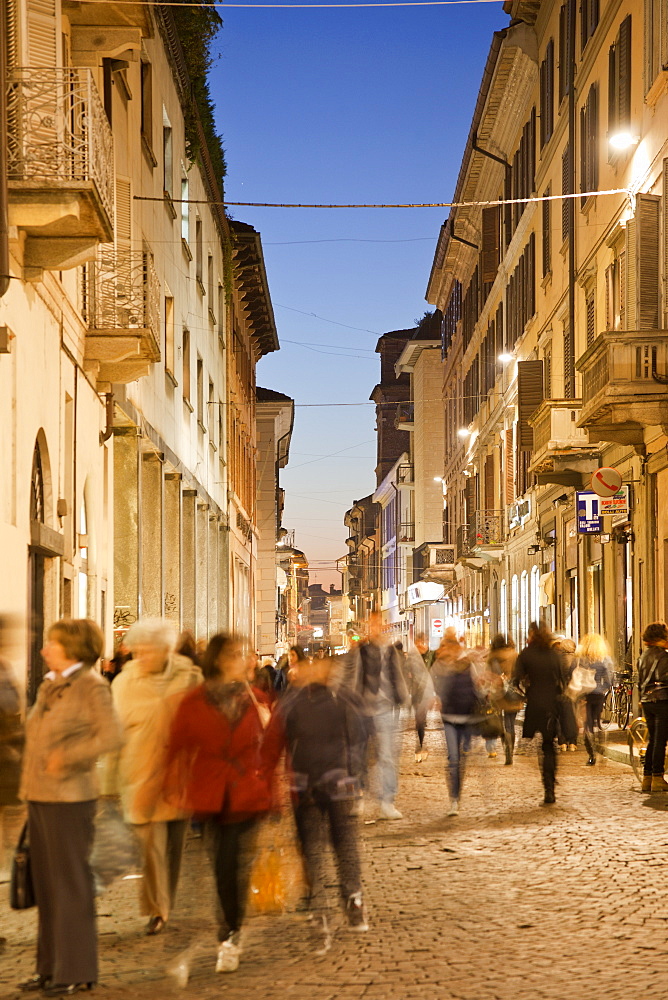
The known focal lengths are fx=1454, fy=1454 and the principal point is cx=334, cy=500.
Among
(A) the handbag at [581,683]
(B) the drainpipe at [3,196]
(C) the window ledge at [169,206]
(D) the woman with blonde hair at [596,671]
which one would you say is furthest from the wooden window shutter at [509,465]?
(B) the drainpipe at [3,196]

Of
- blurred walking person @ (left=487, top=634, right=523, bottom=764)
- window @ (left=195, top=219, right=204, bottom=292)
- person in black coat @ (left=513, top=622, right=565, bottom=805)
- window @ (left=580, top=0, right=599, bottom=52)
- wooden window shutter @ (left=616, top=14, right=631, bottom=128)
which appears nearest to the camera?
person in black coat @ (left=513, top=622, right=565, bottom=805)

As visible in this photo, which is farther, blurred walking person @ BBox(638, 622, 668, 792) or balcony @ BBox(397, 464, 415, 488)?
balcony @ BBox(397, 464, 415, 488)

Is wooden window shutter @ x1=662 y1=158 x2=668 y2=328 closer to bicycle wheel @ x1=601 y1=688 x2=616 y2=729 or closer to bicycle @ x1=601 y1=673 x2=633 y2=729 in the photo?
bicycle @ x1=601 y1=673 x2=633 y2=729

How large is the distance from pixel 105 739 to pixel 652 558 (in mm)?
17336

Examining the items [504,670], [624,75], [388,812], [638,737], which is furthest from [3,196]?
[624,75]

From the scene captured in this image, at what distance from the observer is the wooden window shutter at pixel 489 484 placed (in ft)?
144

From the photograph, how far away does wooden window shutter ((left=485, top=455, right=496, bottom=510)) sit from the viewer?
43750mm

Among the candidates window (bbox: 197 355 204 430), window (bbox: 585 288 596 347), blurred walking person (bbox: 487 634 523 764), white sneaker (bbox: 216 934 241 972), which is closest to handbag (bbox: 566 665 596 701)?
blurred walking person (bbox: 487 634 523 764)

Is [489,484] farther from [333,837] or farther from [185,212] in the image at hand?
[333,837]

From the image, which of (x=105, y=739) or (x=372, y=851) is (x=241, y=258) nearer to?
(x=372, y=851)

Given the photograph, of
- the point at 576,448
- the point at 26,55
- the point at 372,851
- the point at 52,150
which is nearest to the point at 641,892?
the point at 372,851

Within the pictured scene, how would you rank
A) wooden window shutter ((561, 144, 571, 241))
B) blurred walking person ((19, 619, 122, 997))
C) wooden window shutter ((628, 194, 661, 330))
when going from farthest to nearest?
wooden window shutter ((561, 144, 571, 241))
wooden window shutter ((628, 194, 661, 330))
blurred walking person ((19, 619, 122, 997))

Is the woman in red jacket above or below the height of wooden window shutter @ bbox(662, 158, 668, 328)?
below

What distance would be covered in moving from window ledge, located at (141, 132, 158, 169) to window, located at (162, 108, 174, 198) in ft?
7.60
